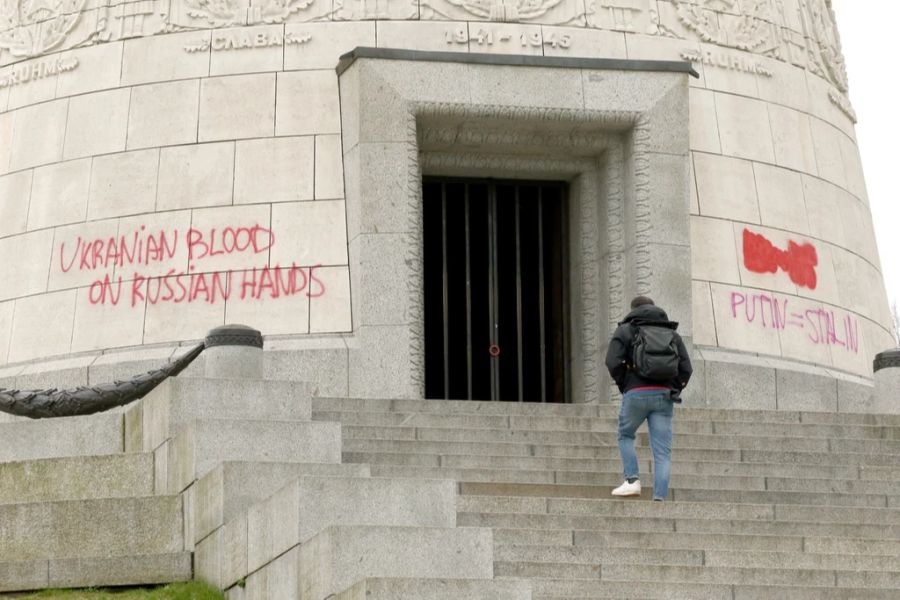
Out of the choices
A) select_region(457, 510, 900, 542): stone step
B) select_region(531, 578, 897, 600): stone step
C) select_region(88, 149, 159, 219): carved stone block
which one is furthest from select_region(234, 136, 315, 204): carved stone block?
select_region(531, 578, 897, 600): stone step

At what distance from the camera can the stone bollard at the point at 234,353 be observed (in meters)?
18.0

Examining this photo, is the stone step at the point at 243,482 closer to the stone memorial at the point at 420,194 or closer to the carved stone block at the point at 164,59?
the stone memorial at the point at 420,194

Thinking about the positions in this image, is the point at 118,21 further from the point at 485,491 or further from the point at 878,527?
the point at 878,527

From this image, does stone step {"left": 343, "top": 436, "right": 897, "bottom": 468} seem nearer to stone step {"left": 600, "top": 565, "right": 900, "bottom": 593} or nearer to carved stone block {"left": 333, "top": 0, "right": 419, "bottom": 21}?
stone step {"left": 600, "top": 565, "right": 900, "bottom": 593}

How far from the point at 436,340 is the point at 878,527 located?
9.18m

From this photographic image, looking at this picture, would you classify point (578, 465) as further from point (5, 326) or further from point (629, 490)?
point (5, 326)

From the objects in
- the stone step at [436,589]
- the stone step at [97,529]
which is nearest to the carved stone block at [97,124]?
the stone step at [97,529]

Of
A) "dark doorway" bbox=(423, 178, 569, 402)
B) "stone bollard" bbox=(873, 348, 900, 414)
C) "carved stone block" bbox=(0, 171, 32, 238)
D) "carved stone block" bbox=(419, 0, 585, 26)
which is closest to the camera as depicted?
"stone bollard" bbox=(873, 348, 900, 414)

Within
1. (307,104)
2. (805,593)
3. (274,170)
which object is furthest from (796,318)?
(805,593)

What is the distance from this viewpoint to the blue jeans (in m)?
16.5

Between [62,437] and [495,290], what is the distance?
739 centimetres

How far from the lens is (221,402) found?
54.6 feet

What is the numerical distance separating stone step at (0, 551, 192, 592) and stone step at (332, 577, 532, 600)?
2.94m

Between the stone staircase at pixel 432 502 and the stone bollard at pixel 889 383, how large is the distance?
5.28ft
